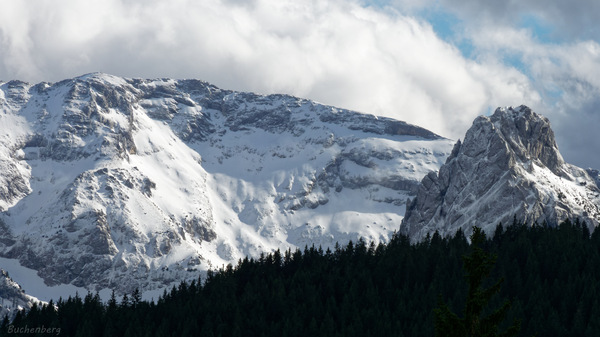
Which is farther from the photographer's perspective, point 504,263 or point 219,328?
point 504,263

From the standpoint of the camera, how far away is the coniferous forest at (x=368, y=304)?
155500mm

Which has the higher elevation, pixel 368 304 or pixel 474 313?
pixel 368 304

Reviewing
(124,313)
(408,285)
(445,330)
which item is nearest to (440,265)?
(408,285)

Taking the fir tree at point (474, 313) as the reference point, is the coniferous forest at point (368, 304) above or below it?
above

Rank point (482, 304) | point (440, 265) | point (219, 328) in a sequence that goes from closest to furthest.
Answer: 1. point (482, 304)
2. point (219, 328)
3. point (440, 265)

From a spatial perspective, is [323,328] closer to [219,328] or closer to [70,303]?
[219,328]

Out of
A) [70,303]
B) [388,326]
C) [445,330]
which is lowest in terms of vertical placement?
[445,330]

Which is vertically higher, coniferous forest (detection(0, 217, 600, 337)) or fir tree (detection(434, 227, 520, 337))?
coniferous forest (detection(0, 217, 600, 337))

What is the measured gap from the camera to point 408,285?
187 meters

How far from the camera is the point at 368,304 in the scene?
175250 millimetres

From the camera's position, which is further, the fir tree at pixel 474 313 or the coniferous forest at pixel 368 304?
the coniferous forest at pixel 368 304

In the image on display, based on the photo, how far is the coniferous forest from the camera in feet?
510

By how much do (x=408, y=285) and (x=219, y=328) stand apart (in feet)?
137

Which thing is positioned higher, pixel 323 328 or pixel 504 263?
pixel 504 263
